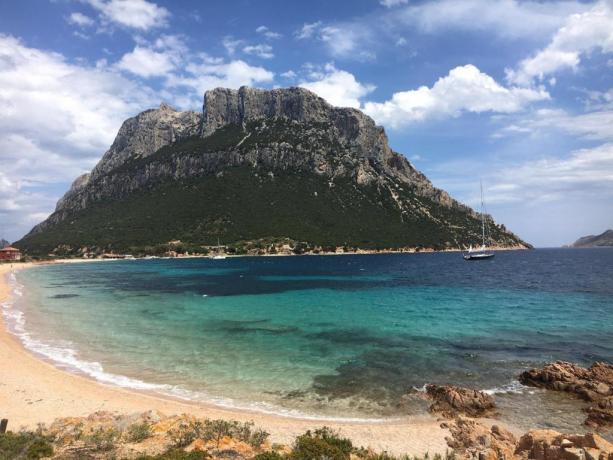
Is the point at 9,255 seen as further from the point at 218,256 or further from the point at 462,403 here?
the point at 462,403

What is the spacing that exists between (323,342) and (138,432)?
20035 mm

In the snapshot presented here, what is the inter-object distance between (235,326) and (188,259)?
141071mm

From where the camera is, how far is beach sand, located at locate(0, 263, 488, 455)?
15.5 meters

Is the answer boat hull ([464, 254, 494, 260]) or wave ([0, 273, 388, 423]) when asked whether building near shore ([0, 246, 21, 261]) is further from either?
boat hull ([464, 254, 494, 260])

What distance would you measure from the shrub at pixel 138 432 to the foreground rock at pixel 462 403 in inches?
522

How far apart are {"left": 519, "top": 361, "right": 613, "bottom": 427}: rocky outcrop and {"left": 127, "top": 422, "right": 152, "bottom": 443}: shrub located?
19.7 metres

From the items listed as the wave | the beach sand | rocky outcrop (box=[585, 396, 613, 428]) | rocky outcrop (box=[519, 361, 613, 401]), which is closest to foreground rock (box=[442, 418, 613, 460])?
the beach sand

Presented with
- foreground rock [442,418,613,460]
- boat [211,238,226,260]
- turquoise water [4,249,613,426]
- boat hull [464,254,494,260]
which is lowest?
turquoise water [4,249,613,426]

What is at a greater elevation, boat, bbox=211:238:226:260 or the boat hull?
boat, bbox=211:238:226:260

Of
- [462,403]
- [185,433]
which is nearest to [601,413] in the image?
[462,403]

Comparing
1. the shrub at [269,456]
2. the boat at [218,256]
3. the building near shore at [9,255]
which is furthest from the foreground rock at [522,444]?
the building near shore at [9,255]

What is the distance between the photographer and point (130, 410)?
1805 centimetres

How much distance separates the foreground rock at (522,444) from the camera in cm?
1075

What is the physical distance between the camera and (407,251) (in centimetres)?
19462
